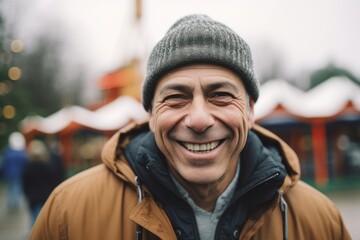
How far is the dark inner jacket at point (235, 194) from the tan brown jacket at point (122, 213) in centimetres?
5

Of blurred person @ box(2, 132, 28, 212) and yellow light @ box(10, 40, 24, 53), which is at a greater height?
yellow light @ box(10, 40, 24, 53)

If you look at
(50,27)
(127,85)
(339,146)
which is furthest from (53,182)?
(50,27)

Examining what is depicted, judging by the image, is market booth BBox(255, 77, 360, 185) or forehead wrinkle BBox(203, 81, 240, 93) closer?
forehead wrinkle BBox(203, 81, 240, 93)

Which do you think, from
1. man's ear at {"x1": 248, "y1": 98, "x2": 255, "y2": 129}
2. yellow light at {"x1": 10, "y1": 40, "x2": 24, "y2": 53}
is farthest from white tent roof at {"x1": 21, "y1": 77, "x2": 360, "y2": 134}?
man's ear at {"x1": 248, "y1": 98, "x2": 255, "y2": 129}

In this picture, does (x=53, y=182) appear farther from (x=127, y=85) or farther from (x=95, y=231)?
(x=127, y=85)

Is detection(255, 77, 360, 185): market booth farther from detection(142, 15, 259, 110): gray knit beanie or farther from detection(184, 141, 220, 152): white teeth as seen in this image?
detection(184, 141, 220, 152): white teeth

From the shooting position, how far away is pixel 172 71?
1.99 m

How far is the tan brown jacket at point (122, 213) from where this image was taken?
1899mm

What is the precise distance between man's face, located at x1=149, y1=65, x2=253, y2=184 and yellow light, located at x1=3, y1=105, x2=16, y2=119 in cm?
878

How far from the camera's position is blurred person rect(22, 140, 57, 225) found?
601 cm

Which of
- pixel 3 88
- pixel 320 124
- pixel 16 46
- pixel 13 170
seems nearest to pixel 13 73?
pixel 3 88

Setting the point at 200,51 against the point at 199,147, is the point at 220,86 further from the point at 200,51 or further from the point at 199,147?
the point at 199,147

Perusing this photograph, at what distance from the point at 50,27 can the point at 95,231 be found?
39961mm

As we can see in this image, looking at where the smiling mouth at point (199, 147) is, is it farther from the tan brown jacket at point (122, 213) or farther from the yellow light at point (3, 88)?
the yellow light at point (3, 88)
